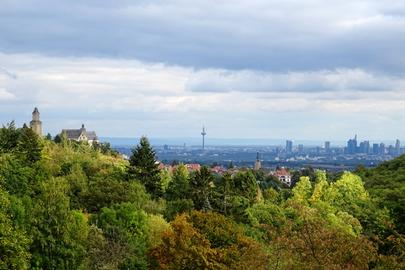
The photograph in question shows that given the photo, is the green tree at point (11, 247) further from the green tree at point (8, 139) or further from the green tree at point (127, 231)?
the green tree at point (8, 139)

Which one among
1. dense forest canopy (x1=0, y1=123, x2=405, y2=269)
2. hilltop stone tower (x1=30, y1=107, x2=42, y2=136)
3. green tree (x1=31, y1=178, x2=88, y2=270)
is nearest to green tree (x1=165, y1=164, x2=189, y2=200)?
dense forest canopy (x1=0, y1=123, x2=405, y2=269)

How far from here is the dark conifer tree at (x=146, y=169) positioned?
5525 cm

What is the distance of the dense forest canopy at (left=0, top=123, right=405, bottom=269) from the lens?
21.5 m

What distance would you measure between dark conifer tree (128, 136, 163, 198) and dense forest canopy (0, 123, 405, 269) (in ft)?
0.30

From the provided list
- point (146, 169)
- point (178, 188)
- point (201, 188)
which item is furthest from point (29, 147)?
point (201, 188)

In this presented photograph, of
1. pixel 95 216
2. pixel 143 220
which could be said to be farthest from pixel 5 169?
pixel 143 220

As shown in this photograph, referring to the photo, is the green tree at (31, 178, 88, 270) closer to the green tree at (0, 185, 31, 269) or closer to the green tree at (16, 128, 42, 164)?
the green tree at (0, 185, 31, 269)

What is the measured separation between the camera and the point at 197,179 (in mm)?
55062

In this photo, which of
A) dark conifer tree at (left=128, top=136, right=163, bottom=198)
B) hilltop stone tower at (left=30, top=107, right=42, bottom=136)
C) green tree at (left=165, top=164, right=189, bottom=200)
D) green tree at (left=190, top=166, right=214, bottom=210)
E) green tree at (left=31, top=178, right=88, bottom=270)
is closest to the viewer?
green tree at (left=31, top=178, right=88, bottom=270)

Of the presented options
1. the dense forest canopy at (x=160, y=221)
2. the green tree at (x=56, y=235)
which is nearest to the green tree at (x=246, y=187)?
the dense forest canopy at (x=160, y=221)

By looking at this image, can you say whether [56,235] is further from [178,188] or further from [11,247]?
[178,188]

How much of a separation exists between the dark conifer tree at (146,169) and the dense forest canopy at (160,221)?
0.09 meters

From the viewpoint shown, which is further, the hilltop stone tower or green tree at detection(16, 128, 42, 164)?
the hilltop stone tower

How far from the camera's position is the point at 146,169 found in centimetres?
5612
